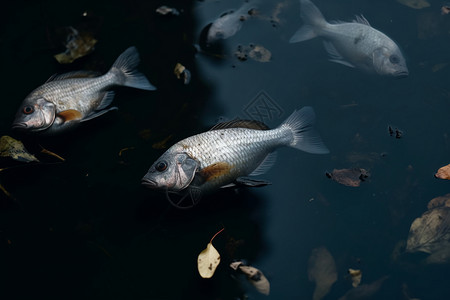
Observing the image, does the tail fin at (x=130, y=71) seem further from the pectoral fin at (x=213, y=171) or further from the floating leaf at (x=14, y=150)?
the pectoral fin at (x=213, y=171)

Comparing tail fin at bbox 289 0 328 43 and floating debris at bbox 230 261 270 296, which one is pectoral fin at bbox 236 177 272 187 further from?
tail fin at bbox 289 0 328 43

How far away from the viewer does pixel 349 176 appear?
422 centimetres

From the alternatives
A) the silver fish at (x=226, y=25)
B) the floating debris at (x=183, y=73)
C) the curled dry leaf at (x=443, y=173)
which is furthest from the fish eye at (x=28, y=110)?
the curled dry leaf at (x=443, y=173)

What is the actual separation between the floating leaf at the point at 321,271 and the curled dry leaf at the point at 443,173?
124 centimetres

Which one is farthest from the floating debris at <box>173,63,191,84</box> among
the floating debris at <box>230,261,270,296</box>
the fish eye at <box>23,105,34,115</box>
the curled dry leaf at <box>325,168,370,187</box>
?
the floating debris at <box>230,261,270,296</box>

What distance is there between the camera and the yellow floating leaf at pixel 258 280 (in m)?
3.84

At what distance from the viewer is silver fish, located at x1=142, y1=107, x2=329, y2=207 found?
396cm

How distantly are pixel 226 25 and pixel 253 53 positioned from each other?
470 mm

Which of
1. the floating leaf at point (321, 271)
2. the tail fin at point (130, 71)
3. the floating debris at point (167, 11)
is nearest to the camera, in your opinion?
the floating leaf at point (321, 271)

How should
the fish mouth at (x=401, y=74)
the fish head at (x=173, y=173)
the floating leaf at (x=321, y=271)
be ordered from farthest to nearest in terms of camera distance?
the fish mouth at (x=401, y=74) → the fish head at (x=173, y=173) → the floating leaf at (x=321, y=271)

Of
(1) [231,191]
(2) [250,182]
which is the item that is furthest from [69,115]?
(2) [250,182]

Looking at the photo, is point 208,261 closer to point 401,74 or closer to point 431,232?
point 431,232

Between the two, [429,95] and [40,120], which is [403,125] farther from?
[40,120]

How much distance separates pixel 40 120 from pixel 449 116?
3.93 meters
